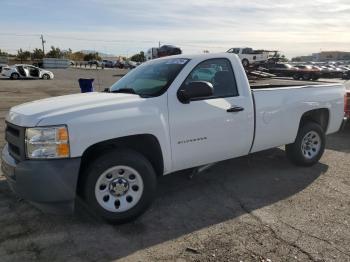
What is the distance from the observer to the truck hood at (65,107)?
12.2 ft

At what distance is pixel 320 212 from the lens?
4.44m

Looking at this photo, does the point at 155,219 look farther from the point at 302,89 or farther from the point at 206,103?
the point at 302,89

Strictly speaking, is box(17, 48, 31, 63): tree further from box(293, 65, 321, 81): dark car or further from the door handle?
the door handle

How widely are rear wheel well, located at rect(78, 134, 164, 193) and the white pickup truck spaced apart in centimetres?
1

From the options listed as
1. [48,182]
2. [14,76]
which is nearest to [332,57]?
[14,76]

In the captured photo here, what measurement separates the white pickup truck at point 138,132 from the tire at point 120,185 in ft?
0.04

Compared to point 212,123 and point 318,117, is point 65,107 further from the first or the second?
point 318,117

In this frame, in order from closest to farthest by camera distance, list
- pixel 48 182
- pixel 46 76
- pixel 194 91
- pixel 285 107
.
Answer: pixel 48 182, pixel 194 91, pixel 285 107, pixel 46 76

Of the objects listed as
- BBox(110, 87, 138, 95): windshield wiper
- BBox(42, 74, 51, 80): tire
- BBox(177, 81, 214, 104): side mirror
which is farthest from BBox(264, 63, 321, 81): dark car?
BBox(177, 81, 214, 104): side mirror

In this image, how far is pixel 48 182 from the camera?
3.58 m

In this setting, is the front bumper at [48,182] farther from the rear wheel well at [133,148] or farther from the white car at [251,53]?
the white car at [251,53]

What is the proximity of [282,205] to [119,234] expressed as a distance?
204cm

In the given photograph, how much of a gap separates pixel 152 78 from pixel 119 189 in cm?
150

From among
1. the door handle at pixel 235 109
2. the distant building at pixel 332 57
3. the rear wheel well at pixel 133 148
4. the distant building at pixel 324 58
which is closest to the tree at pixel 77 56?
the distant building at pixel 324 58
